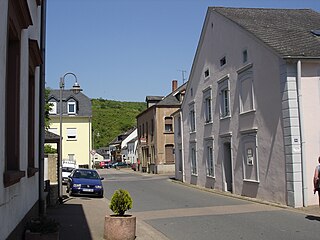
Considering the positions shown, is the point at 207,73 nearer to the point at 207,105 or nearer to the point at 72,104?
Answer: the point at 207,105

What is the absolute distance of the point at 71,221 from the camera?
12.8m

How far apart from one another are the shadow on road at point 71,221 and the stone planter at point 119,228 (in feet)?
2.07

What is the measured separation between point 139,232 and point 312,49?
10.2 metres

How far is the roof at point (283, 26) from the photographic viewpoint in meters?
17.1

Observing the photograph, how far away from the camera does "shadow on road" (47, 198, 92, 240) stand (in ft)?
34.2

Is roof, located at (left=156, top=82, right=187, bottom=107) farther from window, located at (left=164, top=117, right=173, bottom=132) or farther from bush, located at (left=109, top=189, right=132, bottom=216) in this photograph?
bush, located at (left=109, top=189, right=132, bottom=216)

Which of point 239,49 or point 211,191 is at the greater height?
point 239,49

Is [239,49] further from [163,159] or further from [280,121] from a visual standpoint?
[163,159]

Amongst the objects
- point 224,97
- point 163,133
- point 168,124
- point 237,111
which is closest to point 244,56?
point 237,111

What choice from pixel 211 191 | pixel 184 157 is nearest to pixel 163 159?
pixel 184 157

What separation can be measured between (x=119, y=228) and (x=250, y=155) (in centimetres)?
1119

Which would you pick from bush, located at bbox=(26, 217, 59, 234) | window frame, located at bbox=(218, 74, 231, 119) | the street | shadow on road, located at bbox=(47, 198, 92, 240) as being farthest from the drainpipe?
bush, located at bbox=(26, 217, 59, 234)

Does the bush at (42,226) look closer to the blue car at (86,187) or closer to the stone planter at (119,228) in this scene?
the stone planter at (119,228)

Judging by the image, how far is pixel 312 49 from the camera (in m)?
16.9
